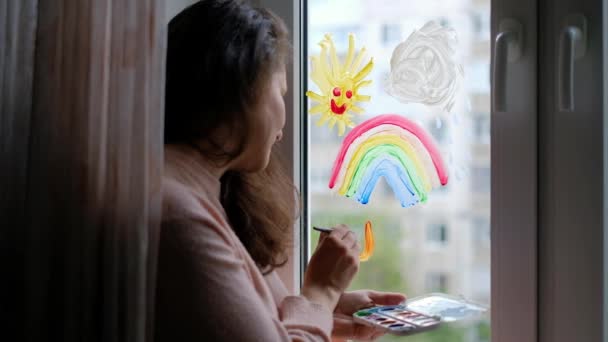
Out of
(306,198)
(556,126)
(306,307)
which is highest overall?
(556,126)

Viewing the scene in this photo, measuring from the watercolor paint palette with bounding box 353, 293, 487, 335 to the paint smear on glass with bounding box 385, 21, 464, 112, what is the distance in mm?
274

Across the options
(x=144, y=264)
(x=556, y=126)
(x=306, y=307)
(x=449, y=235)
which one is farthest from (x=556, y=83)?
(x=144, y=264)

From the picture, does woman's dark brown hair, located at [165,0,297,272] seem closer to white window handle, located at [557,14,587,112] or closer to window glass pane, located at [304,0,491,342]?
window glass pane, located at [304,0,491,342]

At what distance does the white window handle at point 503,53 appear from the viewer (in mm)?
707

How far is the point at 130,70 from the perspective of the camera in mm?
618

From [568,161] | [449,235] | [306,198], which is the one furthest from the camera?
[306,198]

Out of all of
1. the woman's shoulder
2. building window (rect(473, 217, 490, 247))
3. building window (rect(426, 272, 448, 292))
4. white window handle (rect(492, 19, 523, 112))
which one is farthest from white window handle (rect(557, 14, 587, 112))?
the woman's shoulder

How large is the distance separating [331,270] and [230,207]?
18cm

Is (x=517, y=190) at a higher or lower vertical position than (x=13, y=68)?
lower

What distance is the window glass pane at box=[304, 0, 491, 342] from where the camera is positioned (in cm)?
78

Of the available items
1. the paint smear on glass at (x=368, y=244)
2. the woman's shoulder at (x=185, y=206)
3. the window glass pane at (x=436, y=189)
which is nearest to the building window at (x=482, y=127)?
the window glass pane at (x=436, y=189)

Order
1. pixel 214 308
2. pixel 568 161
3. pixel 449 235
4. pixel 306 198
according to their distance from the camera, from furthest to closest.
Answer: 1. pixel 306 198
2. pixel 449 235
3. pixel 568 161
4. pixel 214 308

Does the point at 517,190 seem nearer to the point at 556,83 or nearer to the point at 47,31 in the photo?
the point at 556,83

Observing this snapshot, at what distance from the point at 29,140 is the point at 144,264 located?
181 mm
